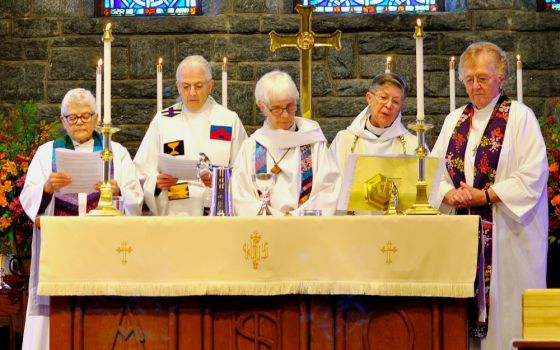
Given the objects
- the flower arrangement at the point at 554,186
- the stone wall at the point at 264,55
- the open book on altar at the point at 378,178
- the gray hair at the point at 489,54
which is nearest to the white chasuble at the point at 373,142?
the gray hair at the point at 489,54

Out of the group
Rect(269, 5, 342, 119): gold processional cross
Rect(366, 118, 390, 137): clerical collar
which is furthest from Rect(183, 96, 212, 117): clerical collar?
Rect(366, 118, 390, 137): clerical collar

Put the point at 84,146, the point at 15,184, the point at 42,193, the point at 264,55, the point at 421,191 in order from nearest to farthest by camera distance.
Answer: the point at 421,191
the point at 42,193
the point at 84,146
the point at 15,184
the point at 264,55

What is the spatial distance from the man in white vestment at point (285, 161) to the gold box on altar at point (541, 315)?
2.15m

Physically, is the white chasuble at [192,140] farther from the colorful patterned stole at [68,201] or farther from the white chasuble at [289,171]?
the white chasuble at [289,171]

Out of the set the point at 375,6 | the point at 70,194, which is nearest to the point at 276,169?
the point at 70,194

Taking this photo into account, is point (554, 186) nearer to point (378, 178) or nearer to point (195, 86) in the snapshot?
point (378, 178)

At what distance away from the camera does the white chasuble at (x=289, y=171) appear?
548cm

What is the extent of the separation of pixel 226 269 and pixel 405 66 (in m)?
4.13

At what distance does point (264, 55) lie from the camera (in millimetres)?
8312

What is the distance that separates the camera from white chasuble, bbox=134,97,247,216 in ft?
20.1

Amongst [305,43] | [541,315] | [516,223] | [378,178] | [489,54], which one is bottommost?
[541,315]

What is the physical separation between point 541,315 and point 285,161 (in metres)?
2.51

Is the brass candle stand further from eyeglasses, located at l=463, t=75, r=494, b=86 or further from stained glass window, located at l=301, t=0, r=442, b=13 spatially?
stained glass window, located at l=301, t=0, r=442, b=13

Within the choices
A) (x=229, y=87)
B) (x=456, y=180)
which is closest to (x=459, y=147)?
(x=456, y=180)
